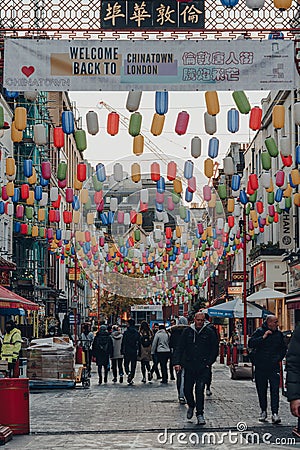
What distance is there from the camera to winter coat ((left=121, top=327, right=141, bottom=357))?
1053 inches

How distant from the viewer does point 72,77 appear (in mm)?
16859

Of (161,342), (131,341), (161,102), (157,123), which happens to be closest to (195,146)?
(157,123)

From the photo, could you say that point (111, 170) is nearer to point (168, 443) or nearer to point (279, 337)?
point (279, 337)

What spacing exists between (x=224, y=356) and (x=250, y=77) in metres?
28.2

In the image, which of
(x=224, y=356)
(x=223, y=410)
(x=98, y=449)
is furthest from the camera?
(x=224, y=356)

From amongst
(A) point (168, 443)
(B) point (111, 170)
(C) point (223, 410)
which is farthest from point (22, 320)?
(A) point (168, 443)

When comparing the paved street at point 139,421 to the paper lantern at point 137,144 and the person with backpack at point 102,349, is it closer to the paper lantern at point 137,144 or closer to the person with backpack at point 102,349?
the person with backpack at point 102,349

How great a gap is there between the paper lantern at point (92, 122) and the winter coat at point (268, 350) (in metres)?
6.20

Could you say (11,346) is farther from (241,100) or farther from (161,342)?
(241,100)

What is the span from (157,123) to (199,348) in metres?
4.77

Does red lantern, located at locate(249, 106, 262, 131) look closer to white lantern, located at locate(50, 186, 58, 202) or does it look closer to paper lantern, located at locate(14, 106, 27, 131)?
paper lantern, located at locate(14, 106, 27, 131)

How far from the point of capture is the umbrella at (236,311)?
111 ft

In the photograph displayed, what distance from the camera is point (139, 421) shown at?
16156mm

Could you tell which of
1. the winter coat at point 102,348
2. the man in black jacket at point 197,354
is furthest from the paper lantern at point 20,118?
the winter coat at point 102,348
